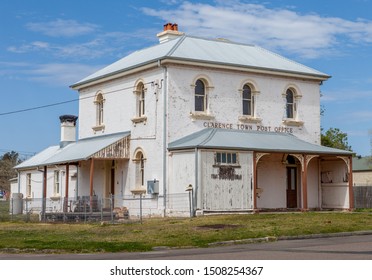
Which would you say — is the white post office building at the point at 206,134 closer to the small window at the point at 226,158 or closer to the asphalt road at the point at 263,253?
the small window at the point at 226,158

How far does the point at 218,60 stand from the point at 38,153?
1747 cm

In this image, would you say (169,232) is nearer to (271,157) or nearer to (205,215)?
(205,215)

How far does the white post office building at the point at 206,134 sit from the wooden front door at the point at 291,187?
52 mm

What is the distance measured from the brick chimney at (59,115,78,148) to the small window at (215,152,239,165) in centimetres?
1472

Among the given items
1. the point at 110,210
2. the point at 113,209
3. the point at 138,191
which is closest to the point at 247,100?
the point at 138,191

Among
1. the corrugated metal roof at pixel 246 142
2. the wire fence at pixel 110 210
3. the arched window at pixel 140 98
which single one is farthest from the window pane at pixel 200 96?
the wire fence at pixel 110 210

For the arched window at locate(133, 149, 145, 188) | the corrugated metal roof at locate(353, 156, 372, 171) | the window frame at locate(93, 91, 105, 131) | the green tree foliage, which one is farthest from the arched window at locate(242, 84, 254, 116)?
the green tree foliage

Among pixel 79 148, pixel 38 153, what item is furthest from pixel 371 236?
pixel 38 153

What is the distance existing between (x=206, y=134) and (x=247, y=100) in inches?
154

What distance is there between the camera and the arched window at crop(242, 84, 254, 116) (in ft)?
114

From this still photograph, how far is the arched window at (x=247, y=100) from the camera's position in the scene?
3472 centimetres

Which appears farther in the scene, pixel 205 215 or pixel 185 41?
pixel 185 41

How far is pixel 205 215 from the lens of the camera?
30.0 meters

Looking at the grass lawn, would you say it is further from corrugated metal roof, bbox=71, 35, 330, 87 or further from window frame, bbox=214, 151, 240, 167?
corrugated metal roof, bbox=71, 35, 330, 87
